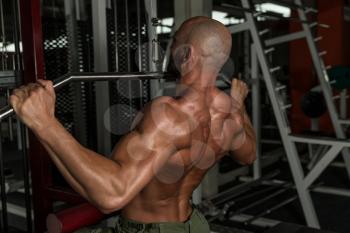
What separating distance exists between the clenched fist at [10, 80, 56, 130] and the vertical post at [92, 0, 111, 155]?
3.51 feet

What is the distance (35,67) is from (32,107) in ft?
2.30

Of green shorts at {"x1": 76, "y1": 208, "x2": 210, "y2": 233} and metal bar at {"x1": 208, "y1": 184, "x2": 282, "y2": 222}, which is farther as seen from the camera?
metal bar at {"x1": 208, "y1": 184, "x2": 282, "y2": 222}

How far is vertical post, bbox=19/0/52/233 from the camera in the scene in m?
1.43

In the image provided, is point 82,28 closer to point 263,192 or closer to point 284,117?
point 284,117

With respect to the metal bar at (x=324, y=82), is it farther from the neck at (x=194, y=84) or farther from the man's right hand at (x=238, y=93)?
the neck at (x=194, y=84)

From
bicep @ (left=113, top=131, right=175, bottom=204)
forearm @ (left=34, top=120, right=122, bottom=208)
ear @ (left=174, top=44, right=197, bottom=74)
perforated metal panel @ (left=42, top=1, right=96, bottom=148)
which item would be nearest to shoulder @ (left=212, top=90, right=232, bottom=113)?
ear @ (left=174, top=44, right=197, bottom=74)

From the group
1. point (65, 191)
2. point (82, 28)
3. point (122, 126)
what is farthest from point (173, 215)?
point (82, 28)

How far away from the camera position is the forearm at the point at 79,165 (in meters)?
0.79

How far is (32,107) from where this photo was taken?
2.57 feet

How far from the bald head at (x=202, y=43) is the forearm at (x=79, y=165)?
36cm

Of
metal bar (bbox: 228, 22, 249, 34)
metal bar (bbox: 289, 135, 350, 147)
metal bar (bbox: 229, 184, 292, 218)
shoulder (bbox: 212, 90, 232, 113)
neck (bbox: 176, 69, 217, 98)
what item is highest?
metal bar (bbox: 228, 22, 249, 34)

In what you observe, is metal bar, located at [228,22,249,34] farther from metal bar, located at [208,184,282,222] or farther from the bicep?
the bicep

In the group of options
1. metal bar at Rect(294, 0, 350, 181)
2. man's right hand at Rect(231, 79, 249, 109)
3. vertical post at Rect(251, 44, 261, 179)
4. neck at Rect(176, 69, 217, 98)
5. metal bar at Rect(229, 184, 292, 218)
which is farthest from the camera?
vertical post at Rect(251, 44, 261, 179)

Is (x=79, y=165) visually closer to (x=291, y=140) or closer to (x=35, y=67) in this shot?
(x=35, y=67)
